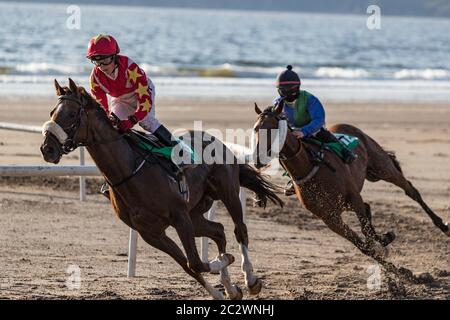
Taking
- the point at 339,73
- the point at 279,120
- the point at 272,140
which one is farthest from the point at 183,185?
the point at 339,73

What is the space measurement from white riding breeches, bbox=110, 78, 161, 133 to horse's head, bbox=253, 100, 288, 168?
103cm

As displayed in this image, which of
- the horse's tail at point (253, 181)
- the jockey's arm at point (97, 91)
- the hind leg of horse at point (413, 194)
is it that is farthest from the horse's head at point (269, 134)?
the hind leg of horse at point (413, 194)

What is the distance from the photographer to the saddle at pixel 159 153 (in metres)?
7.85

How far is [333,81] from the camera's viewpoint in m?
39.5

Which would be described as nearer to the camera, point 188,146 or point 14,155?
point 188,146

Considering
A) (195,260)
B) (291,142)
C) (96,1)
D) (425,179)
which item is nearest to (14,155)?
(425,179)

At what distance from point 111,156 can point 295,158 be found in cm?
240

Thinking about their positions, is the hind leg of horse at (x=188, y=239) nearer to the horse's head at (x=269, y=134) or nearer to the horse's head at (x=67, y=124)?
the horse's head at (x=67, y=124)

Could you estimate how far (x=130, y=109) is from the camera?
822 centimetres

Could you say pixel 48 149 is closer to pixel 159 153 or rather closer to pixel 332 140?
pixel 159 153

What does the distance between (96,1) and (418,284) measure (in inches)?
6093

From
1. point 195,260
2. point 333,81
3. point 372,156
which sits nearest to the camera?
point 195,260

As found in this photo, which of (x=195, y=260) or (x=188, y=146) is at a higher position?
(x=188, y=146)
